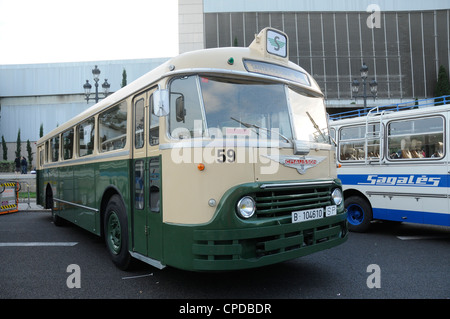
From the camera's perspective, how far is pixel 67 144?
7711 millimetres

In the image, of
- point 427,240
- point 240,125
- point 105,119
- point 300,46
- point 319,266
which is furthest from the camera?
point 300,46

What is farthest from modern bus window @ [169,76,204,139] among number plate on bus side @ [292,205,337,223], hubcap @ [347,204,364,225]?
hubcap @ [347,204,364,225]

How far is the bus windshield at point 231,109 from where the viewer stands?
3.73 metres

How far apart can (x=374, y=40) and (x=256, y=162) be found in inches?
1344

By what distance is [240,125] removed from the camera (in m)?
3.86

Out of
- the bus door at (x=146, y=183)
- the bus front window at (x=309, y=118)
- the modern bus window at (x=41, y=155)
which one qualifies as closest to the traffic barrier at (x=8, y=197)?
the modern bus window at (x=41, y=155)

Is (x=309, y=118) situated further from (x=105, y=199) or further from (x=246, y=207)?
(x=105, y=199)

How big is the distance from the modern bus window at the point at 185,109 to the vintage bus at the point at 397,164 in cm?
455

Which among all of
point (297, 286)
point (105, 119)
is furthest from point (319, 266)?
point (105, 119)

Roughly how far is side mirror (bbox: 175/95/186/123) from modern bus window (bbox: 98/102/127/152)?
54.9 inches

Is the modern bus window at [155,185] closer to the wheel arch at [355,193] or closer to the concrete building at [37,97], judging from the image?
the wheel arch at [355,193]

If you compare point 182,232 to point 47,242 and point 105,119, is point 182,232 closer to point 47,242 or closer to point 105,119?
point 105,119

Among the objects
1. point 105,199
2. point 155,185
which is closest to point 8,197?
point 105,199

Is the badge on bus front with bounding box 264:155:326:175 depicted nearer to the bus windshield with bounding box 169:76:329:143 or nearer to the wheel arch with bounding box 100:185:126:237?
the bus windshield with bounding box 169:76:329:143
